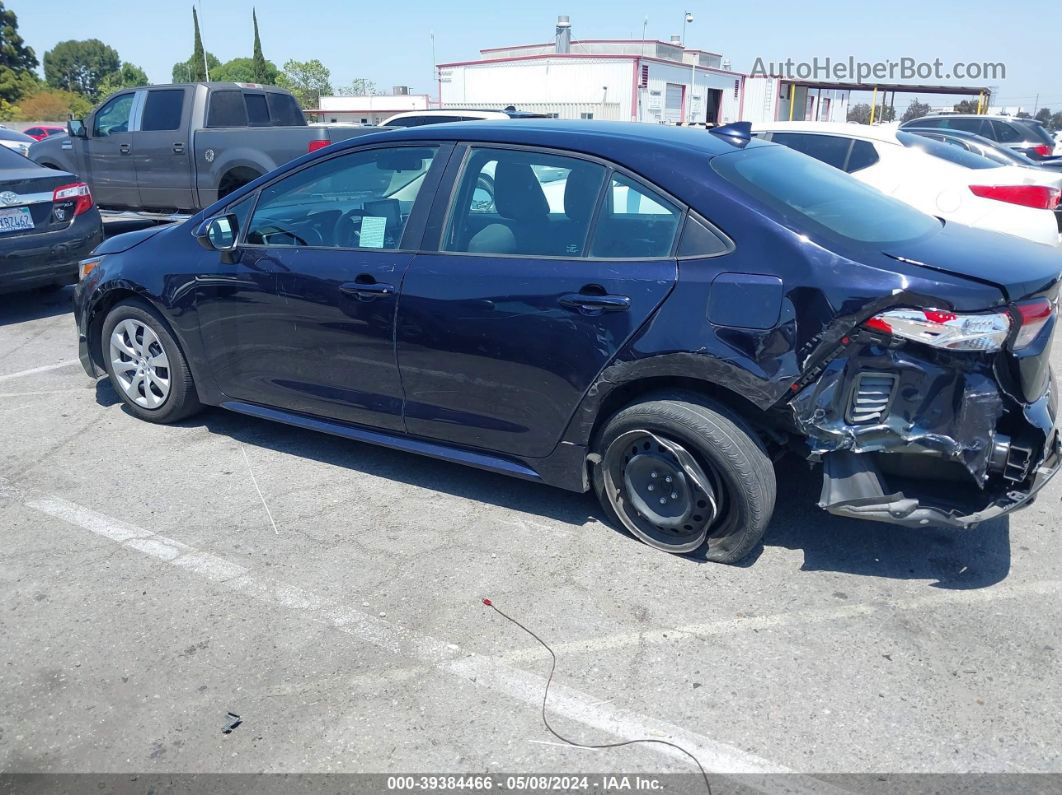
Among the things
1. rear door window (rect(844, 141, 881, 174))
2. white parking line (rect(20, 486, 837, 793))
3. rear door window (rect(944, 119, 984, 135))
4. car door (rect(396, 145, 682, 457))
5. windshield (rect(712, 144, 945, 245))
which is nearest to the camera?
white parking line (rect(20, 486, 837, 793))

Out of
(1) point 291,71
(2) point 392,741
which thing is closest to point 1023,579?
(2) point 392,741

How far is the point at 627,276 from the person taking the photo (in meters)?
3.57

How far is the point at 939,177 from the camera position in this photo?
24.4ft

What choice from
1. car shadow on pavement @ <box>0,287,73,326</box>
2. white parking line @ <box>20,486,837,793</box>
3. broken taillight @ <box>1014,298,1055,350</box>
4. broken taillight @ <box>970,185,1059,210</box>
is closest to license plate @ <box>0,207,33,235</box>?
car shadow on pavement @ <box>0,287,73,326</box>

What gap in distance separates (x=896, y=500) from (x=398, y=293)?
7.57ft

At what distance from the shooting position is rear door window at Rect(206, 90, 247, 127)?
37.0 feet

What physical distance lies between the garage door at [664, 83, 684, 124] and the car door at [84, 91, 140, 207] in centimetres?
2546

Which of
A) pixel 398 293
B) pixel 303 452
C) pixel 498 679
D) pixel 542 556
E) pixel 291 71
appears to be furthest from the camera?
pixel 291 71

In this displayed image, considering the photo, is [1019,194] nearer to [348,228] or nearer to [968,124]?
[348,228]

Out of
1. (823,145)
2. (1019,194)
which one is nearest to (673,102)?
(823,145)

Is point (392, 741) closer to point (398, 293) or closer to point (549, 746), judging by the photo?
point (549, 746)

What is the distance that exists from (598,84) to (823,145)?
25527mm

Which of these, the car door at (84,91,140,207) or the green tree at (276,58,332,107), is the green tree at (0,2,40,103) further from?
the car door at (84,91,140,207)

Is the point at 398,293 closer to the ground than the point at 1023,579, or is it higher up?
higher up
